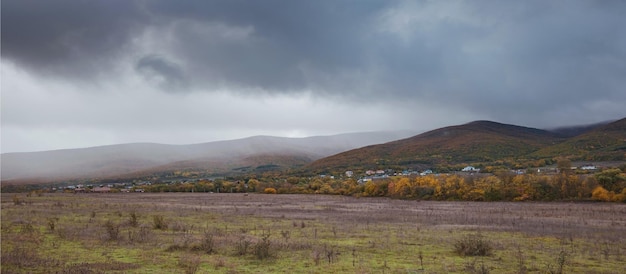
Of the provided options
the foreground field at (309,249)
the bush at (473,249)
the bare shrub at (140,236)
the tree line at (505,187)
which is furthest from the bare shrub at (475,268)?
the tree line at (505,187)

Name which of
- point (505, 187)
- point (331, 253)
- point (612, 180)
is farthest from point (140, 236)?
point (612, 180)

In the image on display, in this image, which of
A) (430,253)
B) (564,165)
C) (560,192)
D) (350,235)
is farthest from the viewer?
(564,165)

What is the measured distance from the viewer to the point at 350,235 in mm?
24969

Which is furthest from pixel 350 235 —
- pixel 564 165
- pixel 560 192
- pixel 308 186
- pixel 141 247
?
pixel 308 186

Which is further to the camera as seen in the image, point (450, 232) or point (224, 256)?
point (450, 232)

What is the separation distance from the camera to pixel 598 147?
149375 millimetres

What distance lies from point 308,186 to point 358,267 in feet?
293

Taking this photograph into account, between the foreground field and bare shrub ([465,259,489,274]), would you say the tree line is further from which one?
bare shrub ([465,259,489,274])

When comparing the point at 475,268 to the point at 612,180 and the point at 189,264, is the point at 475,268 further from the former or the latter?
the point at 612,180

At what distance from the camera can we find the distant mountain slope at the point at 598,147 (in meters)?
127

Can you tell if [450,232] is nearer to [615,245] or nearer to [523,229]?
[523,229]

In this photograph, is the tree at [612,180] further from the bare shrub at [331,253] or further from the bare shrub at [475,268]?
the bare shrub at [331,253]

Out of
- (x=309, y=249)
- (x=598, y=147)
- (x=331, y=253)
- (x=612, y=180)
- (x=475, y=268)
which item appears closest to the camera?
(x=475, y=268)

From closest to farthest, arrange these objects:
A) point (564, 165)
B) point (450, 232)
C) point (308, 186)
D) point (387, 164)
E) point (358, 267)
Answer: point (358, 267), point (450, 232), point (564, 165), point (308, 186), point (387, 164)
